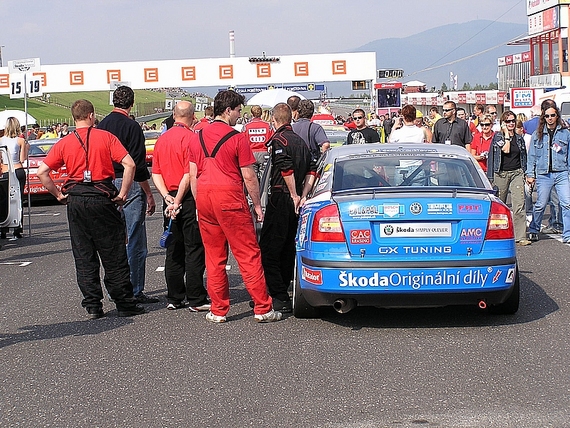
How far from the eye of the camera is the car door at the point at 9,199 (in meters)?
14.0

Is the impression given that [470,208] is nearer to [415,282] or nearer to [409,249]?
[409,249]

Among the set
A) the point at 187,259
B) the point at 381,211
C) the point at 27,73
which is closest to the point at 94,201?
the point at 187,259

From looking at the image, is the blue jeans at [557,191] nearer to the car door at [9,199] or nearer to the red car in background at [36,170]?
the car door at [9,199]

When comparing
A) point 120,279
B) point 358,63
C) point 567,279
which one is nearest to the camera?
point 120,279

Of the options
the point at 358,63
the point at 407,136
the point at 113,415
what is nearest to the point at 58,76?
the point at 358,63

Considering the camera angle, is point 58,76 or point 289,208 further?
point 58,76

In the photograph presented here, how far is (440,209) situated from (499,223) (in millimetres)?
482

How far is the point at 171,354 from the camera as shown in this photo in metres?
6.92

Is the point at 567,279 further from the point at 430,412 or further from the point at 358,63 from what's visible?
the point at 358,63

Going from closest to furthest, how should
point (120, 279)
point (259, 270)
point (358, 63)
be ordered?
point (259, 270) < point (120, 279) < point (358, 63)

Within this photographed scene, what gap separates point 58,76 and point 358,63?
49.7 feet

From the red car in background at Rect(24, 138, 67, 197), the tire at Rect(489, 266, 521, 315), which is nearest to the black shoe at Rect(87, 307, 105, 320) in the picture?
the tire at Rect(489, 266, 521, 315)

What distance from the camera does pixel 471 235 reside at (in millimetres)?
7246

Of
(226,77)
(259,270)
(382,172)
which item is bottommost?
(259,270)
